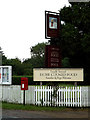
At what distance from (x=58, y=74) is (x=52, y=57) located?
1.43m

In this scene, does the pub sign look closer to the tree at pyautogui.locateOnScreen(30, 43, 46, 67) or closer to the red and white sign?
the red and white sign

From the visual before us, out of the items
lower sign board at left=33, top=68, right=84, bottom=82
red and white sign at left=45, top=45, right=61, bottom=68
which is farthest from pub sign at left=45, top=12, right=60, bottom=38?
lower sign board at left=33, top=68, right=84, bottom=82

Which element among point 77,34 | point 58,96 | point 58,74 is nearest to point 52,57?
point 58,74

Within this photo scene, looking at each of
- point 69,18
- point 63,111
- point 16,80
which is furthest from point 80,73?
point 16,80

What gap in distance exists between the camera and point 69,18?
3509 cm

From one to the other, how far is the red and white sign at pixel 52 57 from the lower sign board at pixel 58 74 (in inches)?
35.3

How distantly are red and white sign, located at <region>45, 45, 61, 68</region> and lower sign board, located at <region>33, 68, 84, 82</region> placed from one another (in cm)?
90

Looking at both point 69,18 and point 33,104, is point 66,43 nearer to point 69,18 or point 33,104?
point 69,18

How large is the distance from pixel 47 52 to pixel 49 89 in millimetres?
2800

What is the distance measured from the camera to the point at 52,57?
16625 mm

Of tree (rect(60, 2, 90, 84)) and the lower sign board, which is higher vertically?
tree (rect(60, 2, 90, 84))

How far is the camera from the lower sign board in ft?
50.8

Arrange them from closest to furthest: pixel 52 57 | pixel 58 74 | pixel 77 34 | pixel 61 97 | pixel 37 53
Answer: pixel 61 97 → pixel 58 74 → pixel 52 57 → pixel 77 34 → pixel 37 53

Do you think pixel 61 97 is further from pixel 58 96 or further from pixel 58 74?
pixel 58 74
